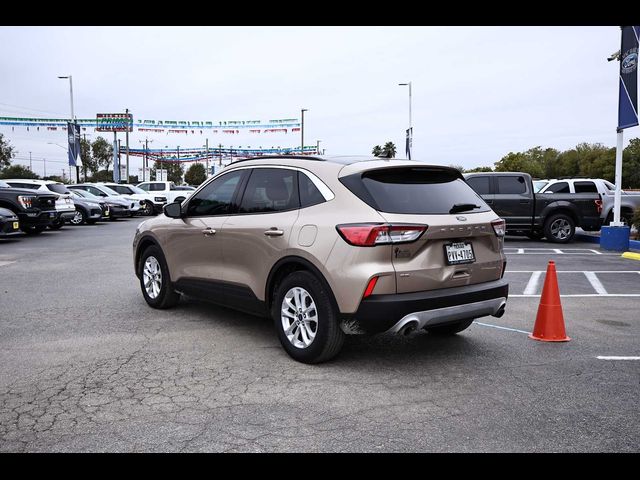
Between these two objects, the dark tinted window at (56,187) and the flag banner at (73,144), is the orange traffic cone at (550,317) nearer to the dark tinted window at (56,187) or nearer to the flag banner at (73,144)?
the dark tinted window at (56,187)

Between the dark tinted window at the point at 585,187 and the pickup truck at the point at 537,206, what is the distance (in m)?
1.30

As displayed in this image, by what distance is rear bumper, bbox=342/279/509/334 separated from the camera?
429 cm

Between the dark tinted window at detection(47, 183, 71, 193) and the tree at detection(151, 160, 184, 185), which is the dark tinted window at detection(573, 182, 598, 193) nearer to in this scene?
the dark tinted window at detection(47, 183, 71, 193)

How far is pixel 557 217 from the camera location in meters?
16.2

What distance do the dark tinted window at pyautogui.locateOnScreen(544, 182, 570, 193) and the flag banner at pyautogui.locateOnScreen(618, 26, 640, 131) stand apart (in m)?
2.99

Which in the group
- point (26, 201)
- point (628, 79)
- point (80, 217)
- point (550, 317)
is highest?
point (628, 79)

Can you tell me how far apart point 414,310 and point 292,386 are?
1.09m

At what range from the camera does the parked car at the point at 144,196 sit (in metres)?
31.0

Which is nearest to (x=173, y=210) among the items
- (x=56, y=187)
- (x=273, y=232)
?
(x=273, y=232)

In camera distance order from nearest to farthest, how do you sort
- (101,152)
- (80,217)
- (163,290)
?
1. (163,290)
2. (80,217)
3. (101,152)

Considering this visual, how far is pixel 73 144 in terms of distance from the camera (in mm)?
41562

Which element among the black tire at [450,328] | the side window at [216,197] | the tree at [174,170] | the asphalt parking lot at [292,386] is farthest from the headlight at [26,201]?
the tree at [174,170]

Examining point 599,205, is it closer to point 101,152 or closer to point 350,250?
point 350,250
